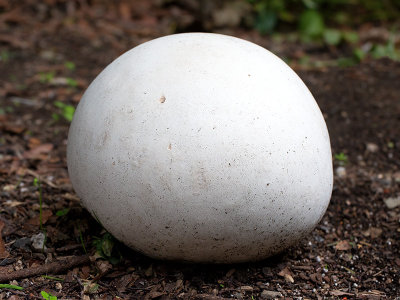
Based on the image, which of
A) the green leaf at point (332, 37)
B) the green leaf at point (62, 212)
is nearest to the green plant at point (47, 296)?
the green leaf at point (62, 212)

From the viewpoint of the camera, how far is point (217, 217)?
252 centimetres

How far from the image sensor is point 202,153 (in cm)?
246

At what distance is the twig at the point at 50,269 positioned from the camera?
2750 mm

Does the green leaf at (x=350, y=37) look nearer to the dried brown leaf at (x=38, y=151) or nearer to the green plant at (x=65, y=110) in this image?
the green plant at (x=65, y=110)

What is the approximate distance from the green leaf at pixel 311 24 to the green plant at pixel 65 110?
3339 mm

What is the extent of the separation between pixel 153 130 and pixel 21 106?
3124 millimetres

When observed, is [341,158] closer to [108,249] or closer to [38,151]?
[108,249]

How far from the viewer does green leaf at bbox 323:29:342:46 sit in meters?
6.73

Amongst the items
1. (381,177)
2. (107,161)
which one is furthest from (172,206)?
(381,177)

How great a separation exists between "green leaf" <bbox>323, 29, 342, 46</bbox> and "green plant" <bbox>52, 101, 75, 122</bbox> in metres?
3.34

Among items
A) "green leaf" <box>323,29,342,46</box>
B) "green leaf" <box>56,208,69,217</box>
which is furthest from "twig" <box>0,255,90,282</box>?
"green leaf" <box>323,29,342,46</box>

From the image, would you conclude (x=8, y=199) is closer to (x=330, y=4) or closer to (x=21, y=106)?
(x=21, y=106)

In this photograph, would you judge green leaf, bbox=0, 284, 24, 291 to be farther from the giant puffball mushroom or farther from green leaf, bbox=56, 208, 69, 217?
green leaf, bbox=56, 208, 69, 217

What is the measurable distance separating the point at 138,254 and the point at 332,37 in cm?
468
